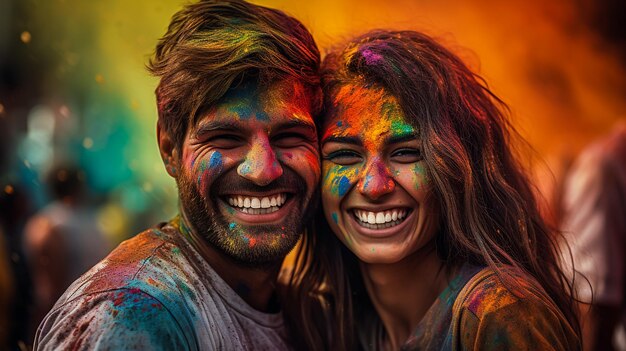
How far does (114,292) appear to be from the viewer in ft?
7.75

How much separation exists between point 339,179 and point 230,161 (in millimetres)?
493

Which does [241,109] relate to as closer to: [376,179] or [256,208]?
[256,208]

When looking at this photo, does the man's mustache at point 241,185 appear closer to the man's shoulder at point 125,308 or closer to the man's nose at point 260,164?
the man's nose at point 260,164

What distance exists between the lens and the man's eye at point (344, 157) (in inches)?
116

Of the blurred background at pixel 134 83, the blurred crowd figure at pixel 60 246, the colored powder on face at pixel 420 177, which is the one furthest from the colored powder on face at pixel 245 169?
the blurred background at pixel 134 83

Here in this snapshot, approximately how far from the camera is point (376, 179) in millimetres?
2828

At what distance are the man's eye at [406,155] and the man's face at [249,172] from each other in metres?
0.37

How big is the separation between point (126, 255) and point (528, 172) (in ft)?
6.54

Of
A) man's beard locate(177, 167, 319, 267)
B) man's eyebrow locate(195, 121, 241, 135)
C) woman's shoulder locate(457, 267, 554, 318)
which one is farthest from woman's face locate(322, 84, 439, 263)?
man's eyebrow locate(195, 121, 241, 135)

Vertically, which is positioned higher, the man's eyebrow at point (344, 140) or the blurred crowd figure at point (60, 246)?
the man's eyebrow at point (344, 140)

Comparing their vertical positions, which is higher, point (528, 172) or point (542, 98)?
point (528, 172)

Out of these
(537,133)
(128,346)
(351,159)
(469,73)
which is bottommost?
(537,133)

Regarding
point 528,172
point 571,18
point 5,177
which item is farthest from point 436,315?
point 571,18

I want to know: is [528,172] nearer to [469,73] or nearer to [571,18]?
[469,73]
